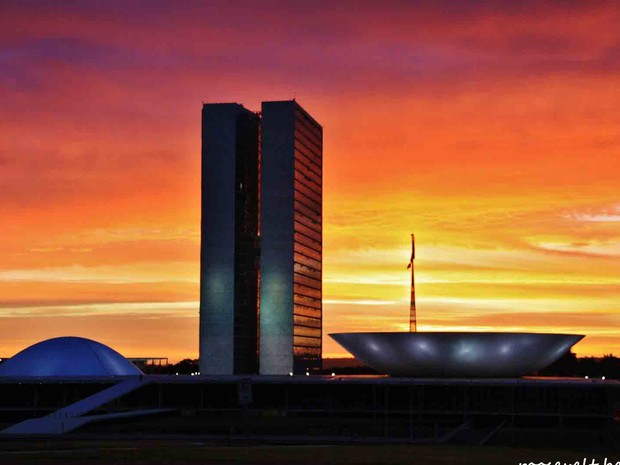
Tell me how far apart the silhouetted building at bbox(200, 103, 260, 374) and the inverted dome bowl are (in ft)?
263

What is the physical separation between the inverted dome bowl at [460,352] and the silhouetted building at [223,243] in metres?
80.1

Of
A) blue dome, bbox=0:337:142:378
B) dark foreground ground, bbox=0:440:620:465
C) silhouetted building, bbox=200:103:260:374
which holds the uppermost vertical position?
silhouetted building, bbox=200:103:260:374

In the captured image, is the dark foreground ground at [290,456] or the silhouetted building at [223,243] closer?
the dark foreground ground at [290,456]

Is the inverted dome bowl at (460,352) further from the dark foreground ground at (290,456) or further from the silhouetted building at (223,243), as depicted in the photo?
the silhouetted building at (223,243)

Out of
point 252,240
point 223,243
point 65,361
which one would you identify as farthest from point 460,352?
point 252,240

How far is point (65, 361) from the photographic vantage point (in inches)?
3642

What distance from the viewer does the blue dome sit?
3583 inches

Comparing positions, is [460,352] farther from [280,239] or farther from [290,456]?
[280,239]

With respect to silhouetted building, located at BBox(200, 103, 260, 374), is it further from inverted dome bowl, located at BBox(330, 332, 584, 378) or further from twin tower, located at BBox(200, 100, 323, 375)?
inverted dome bowl, located at BBox(330, 332, 584, 378)

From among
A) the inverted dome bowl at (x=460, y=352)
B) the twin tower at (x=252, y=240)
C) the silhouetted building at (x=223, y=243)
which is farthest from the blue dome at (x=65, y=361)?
the twin tower at (x=252, y=240)

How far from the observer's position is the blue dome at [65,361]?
299 ft

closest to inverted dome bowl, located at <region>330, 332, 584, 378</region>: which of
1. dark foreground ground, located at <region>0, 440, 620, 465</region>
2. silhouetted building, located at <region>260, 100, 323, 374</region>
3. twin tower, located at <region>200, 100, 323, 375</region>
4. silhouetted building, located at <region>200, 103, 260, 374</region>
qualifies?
dark foreground ground, located at <region>0, 440, 620, 465</region>

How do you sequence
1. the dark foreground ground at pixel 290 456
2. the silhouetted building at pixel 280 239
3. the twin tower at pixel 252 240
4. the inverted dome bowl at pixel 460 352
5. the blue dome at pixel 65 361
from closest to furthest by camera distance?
the dark foreground ground at pixel 290 456, the inverted dome bowl at pixel 460 352, the blue dome at pixel 65 361, the twin tower at pixel 252 240, the silhouetted building at pixel 280 239

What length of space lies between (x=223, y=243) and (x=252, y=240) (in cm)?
791
